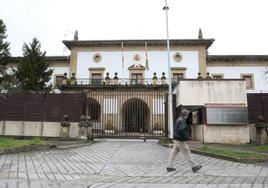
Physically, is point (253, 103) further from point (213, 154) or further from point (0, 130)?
point (0, 130)

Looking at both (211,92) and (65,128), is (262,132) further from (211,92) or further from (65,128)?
(65,128)

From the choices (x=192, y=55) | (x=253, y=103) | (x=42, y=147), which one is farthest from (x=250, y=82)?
(x=42, y=147)

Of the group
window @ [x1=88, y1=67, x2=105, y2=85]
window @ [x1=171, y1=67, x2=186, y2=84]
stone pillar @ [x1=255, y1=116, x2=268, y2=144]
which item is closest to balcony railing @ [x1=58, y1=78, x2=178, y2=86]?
window @ [x1=88, y1=67, x2=105, y2=85]

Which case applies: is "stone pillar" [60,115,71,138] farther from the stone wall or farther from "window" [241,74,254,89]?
"window" [241,74,254,89]

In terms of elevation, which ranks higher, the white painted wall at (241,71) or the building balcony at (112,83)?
the white painted wall at (241,71)

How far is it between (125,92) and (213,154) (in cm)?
2074

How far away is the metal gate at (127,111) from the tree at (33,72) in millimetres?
8008

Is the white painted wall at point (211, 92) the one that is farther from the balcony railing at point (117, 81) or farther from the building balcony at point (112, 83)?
the balcony railing at point (117, 81)

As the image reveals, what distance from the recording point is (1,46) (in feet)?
119

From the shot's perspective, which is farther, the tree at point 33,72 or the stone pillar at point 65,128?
the tree at point 33,72

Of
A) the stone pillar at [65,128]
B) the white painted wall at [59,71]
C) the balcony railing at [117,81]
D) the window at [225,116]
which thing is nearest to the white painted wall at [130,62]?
the balcony railing at [117,81]

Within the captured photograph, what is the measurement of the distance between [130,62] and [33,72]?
41.4 feet

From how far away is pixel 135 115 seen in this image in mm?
32219

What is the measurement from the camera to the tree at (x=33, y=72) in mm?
36094
